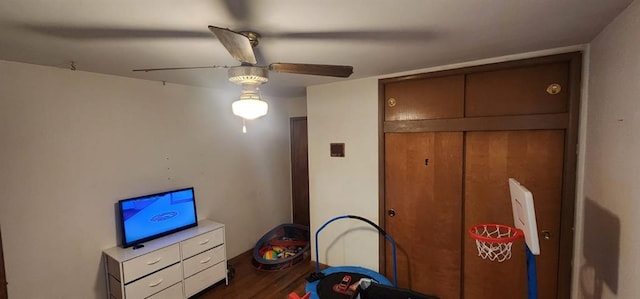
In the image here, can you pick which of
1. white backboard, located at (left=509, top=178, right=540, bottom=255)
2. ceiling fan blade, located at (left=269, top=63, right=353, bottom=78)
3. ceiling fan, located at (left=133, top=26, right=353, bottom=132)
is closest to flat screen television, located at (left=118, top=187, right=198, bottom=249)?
ceiling fan, located at (left=133, top=26, right=353, bottom=132)

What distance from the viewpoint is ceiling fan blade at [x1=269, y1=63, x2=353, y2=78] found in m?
1.44

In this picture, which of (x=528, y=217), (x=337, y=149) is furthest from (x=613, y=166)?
(x=337, y=149)

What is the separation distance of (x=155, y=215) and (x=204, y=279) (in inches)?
33.9

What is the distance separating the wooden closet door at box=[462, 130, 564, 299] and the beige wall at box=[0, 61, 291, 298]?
2881 mm

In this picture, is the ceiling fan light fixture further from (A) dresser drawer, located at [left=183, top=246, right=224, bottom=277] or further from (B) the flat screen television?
(A) dresser drawer, located at [left=183, top=246, right=224, bottom=277]

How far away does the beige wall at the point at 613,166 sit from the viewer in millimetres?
1291

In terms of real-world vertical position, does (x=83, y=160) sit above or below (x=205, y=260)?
above

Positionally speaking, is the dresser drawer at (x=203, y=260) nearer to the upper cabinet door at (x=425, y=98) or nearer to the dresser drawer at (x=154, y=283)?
the dresser drawer at (x=154, y=283)

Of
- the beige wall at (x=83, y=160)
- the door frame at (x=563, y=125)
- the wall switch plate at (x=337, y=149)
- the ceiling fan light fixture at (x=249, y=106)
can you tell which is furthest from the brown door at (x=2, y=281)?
the door frame at (x=563, y=125)

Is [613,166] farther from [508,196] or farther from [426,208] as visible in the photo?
[426,208]

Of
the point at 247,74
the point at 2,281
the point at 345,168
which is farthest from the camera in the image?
the point at 345,168

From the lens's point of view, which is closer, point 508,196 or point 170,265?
point 508,196

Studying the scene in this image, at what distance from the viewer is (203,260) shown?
290cm

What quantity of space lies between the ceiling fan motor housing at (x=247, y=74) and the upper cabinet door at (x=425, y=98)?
165cm
